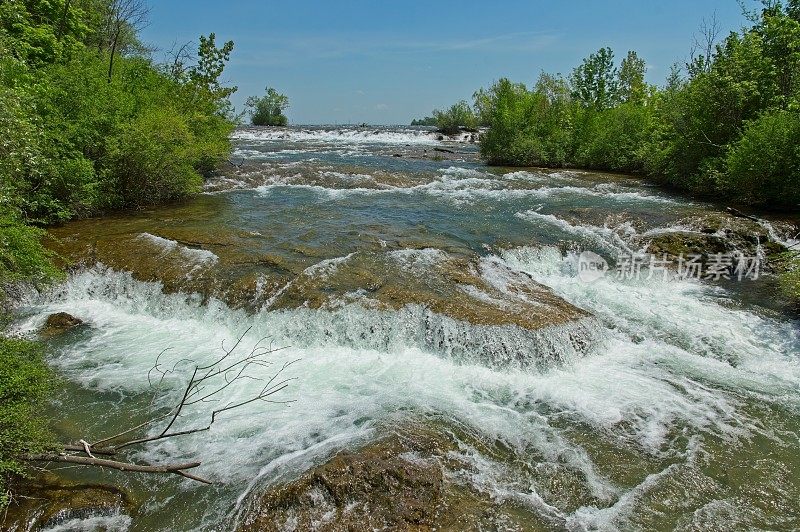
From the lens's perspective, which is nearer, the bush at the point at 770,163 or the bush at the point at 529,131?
the bush at the point at 770,163

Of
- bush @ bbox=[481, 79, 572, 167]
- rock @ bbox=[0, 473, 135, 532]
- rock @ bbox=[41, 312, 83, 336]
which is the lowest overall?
rock @ bbox=[0, 473, 135, 532]

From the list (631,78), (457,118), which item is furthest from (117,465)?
(457,118)

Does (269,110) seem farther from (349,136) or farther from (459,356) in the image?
(459,356)

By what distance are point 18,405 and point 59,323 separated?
15.0 feet

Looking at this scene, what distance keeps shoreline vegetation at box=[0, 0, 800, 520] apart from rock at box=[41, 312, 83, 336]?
2.27 feet

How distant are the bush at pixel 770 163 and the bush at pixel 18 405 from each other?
15783 millimetres

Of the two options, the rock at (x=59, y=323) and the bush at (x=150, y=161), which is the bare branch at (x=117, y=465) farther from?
the bush at (x=150, y=161)

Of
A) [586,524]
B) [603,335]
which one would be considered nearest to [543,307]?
[603,335]

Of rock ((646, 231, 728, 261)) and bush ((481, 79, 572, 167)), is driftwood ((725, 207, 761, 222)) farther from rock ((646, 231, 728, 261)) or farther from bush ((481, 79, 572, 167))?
bush ((481, 79, 572, 167))

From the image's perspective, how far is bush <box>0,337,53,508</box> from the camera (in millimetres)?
3570

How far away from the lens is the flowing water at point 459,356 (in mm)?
4406

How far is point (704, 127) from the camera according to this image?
16.2 meters

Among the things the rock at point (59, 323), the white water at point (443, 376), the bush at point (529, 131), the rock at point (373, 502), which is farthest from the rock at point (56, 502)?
the bush at point (529, 131)

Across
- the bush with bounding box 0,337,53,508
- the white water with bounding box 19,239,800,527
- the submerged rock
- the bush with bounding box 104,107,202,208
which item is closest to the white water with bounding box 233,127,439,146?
the bush with bounding box 104,107,202,208
